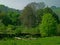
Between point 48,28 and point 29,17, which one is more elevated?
point 29,17

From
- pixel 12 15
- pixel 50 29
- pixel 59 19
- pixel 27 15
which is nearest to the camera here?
pixel 50 29

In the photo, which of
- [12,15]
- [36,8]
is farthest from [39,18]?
[12,15]

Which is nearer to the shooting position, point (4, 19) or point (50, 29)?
point (50, 29)

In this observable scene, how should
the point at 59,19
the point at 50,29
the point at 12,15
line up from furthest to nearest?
the point at 12,15
the point at 59,19
the point at 50,29

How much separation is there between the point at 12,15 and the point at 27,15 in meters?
14.1

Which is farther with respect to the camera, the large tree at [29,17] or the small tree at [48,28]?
the large tree at [29,17]

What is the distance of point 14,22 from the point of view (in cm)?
6569

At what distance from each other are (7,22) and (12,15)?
15942 millimetres

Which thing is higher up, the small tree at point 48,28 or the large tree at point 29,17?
the large tree at point 29,17

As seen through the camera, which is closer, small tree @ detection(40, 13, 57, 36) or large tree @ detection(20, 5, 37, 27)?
small tree @ detection(40, 13, 57, 36)

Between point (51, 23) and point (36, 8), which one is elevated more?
point (36, 8)

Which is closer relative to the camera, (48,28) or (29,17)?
(48,28)

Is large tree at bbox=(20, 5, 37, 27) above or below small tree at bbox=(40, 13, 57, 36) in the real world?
above

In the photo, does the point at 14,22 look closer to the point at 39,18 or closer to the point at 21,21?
the point at 21,21
